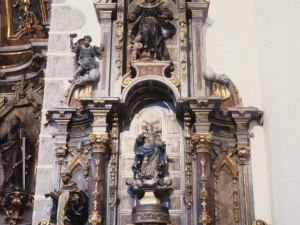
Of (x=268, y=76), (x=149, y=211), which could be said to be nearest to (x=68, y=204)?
(x=149, y=211)

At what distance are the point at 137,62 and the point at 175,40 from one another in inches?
38.1

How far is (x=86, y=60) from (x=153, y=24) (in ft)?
4.39

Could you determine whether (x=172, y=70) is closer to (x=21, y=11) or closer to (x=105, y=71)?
(x=105, y=71)

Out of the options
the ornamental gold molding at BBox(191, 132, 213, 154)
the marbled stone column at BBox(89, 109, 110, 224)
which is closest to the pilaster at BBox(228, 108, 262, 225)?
the ornamental gold molding at BBox(191, 132, 213, 154)

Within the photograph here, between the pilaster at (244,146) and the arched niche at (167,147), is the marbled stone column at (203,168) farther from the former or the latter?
the pilaster at (244,146)

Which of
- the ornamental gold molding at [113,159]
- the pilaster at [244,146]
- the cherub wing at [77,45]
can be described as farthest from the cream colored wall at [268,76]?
the cherub wing at [77,45]

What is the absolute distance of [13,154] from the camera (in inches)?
440

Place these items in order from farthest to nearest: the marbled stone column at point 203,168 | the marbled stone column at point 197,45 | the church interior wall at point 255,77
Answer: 1. the marbled stone column at point 197,45
2. the marbled stone column at point 203,168
3. the church interior wall at point 255,77

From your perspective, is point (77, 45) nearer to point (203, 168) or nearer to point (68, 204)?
point (68, 204)

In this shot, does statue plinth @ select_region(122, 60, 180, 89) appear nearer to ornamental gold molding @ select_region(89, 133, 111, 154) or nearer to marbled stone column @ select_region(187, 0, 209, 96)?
marbled stone column @ select_region(187, 0, 209, 96)

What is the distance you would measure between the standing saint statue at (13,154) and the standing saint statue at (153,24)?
3197 millimetres

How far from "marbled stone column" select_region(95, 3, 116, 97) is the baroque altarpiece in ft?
0.06

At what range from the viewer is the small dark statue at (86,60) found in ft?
31.4

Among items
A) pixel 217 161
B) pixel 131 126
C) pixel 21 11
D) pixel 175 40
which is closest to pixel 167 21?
pixel 175 40
